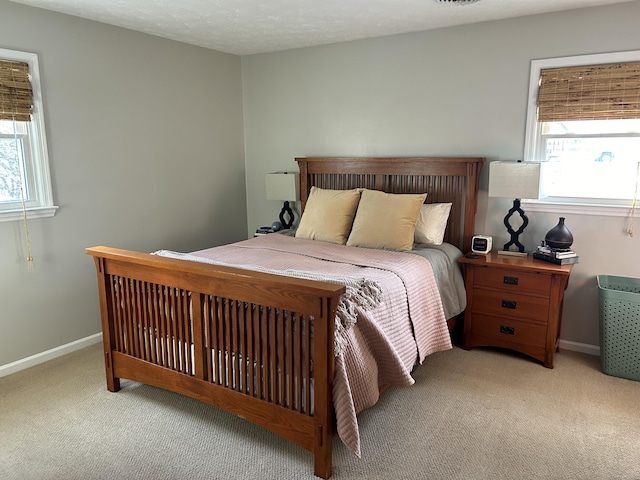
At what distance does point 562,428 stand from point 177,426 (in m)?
2.02

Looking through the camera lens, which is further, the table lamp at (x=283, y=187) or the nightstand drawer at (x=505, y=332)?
the table lamp at (x=283, y=187)

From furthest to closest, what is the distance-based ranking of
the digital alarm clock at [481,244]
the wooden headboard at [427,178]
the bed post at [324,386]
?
1. the wooden headboard at [427,178]
2. the digital alarm clock at [481,244]
3. the bed post at [324,386]

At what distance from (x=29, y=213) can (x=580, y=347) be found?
156 inches

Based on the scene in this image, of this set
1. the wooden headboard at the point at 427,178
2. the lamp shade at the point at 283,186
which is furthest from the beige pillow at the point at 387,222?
the lamp shade at the point at 283,186

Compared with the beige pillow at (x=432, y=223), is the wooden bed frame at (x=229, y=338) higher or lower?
lower

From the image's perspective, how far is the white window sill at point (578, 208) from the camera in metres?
3.23

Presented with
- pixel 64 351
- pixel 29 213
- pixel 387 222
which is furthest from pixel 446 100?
pixel 64 351

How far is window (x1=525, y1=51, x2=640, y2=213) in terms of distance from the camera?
314 centimetres

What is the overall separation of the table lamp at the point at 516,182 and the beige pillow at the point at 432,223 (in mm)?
389

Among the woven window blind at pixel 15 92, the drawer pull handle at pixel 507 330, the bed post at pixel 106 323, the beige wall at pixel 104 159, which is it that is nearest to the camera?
the bed post at pixel 106 323

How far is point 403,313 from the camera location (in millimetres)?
2684

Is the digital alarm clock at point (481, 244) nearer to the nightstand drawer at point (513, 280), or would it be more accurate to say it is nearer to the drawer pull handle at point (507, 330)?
the nightstand drawer at point (513, 280)

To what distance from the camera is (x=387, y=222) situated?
346 centimetres

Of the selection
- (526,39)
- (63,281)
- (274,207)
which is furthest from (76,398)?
(526,39)
